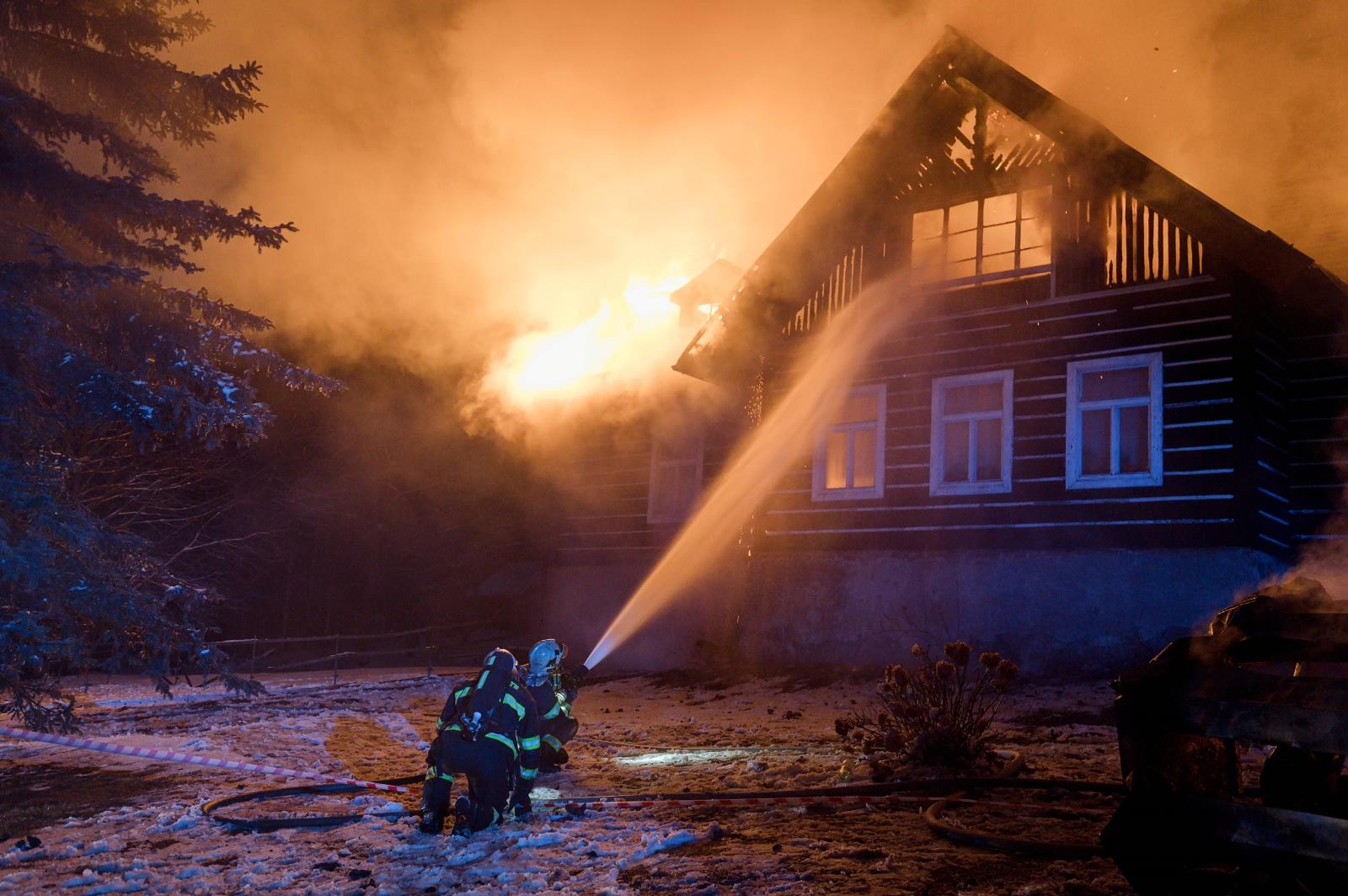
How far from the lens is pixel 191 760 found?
31.0 feet

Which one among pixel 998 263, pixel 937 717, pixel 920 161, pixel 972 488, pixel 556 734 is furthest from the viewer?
pixel 920 161

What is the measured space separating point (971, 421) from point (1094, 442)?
6.19ft

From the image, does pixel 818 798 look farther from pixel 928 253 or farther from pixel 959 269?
pixel 928 253

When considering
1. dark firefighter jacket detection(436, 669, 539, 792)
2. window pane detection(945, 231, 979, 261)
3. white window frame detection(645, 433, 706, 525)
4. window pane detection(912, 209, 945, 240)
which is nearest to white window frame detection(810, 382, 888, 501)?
window pane detection(945, 231, 979, 261)

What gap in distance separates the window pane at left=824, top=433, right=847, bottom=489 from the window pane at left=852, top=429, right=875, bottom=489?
165 millimetres

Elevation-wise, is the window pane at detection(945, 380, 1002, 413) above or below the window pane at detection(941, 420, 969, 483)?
above

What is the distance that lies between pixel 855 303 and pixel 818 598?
16.4ft

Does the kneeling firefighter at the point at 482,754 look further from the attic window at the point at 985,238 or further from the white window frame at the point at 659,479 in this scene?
the white window frame at the point at 659,479

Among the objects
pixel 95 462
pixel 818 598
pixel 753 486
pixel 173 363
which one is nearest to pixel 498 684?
pixel 173 363

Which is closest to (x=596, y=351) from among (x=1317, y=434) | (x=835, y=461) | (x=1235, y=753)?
(x=835, y=461)

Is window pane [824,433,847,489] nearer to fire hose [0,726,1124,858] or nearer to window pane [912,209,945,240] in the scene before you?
window pane [912,209,945,240]

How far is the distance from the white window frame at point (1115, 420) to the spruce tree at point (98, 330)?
10.4 meters

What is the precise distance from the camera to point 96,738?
11.4 m

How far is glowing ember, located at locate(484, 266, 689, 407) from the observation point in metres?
21.7
